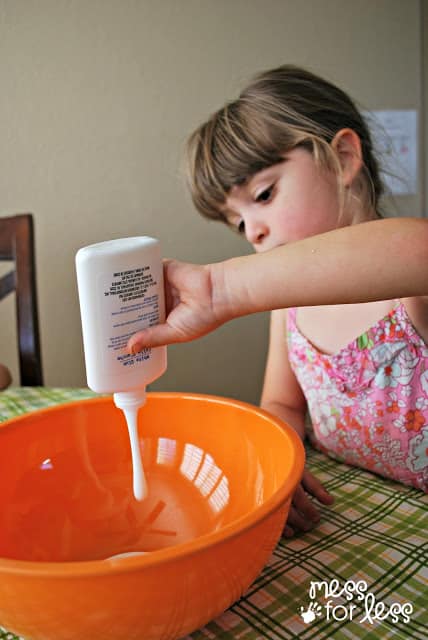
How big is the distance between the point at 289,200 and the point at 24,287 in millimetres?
601

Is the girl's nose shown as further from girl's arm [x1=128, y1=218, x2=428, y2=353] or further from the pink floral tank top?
girl's arm [x1=128, y1=218, x2=428, y2=353]

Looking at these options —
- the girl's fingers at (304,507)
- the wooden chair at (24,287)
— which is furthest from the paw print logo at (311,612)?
the wooden chair at (24,287)

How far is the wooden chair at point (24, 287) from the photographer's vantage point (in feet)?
3.62

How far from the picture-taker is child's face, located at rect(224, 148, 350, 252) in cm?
82

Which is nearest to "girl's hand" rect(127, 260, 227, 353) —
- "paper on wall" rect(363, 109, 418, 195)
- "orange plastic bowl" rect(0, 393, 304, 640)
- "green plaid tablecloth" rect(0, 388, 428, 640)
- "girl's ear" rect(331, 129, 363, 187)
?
"orange plastic bowl" rect(0, 393, 304, 640)

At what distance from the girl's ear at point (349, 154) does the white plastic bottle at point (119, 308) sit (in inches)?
20.0

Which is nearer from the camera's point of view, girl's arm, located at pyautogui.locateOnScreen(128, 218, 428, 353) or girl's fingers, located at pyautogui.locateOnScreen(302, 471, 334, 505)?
girl's arm, located at pyautogui.locateOnScreen(128, 218, 428, 353)

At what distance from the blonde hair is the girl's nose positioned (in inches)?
2.5

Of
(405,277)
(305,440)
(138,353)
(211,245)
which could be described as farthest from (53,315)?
(405,277)

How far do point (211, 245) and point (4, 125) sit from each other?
62 cm

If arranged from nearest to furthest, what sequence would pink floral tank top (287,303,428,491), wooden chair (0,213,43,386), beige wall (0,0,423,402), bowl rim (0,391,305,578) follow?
bowl rim (0,391,305,578), pink floral tank top (287,303,428,491), wooden chair (0,213,43,386), beige wall (0,0,423,402)

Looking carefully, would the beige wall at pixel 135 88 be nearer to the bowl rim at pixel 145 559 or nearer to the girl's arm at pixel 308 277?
the girl's arm at pixel 308 277

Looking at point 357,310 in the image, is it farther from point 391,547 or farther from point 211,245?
point 211,245

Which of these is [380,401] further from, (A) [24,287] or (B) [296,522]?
(A) [24,287]
